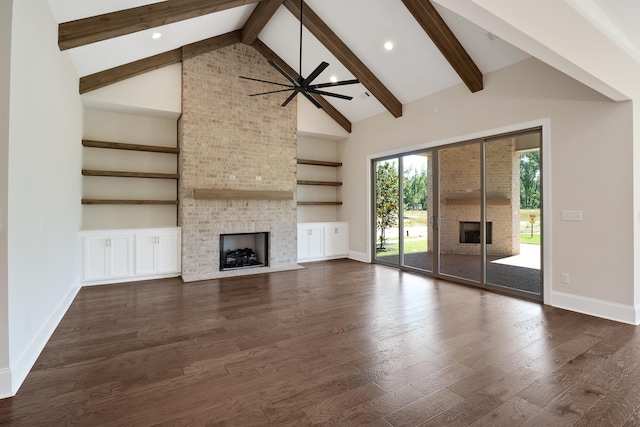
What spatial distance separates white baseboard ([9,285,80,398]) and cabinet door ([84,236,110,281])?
1.22 meters

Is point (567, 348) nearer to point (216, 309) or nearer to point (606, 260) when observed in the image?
point (606, 260)

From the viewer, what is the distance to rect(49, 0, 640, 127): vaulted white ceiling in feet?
13.6

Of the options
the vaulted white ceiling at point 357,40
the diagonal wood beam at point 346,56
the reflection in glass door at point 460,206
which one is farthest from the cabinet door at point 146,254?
the reflection in glass door at point 460,206

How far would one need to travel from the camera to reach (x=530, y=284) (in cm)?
492

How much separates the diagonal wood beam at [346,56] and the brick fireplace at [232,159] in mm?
1524

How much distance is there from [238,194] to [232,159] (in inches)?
27.8

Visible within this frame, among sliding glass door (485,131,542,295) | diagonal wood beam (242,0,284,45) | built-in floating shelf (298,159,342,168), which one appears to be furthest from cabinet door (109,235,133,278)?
sliding glass door (485,131,542,295)

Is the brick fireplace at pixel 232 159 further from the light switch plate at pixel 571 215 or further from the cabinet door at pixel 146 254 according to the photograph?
the light switch plate at pixel 571 215

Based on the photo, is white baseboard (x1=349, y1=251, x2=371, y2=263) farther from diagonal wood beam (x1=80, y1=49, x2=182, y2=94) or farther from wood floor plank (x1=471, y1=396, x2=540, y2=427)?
diagonal wood beam (x1=80, y1=49, x2=182, y2=94)

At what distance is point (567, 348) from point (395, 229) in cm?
427

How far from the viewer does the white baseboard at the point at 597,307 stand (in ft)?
11.5

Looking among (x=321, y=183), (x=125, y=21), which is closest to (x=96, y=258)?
(x=125, y=21)

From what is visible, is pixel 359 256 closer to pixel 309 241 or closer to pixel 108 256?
pixel 309 241

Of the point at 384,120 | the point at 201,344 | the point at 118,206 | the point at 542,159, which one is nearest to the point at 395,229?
the point at 384,120
